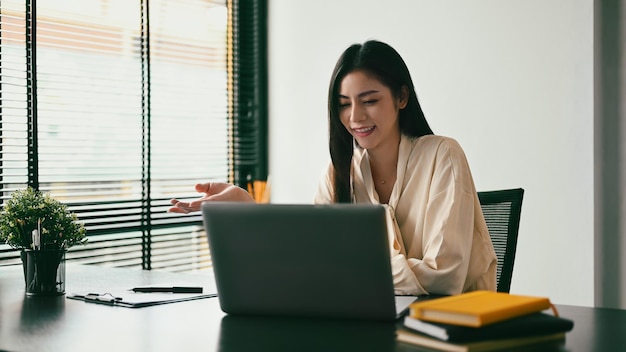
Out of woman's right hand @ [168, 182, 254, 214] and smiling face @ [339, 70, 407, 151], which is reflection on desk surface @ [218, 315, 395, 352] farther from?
smiling face @ [339, 70, 407, 151]

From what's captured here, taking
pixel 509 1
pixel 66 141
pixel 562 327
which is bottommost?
pixel 562 327

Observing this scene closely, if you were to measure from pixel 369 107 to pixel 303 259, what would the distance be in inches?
38.2

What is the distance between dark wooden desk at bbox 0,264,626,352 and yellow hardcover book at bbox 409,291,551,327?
2.8 inches

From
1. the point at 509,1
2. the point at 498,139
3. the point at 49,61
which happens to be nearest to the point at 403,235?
the point at 498,139

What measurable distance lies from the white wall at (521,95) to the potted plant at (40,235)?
6.50ft

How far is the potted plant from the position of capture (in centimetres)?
190

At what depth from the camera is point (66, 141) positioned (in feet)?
10.4

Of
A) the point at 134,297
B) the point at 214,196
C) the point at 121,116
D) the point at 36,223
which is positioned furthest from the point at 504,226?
the point at 121,116

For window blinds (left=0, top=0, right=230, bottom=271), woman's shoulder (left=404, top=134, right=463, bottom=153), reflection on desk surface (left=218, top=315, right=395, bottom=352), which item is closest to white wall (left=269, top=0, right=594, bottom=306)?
window blinds (left=0, top=0, right=230, bottom=271)

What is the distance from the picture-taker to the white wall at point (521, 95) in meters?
3.06

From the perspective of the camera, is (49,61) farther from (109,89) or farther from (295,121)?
(295,121)

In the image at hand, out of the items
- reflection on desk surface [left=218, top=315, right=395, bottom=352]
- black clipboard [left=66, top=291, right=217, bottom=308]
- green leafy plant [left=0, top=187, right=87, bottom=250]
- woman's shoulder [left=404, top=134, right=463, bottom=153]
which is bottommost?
black clipboard [left=66, top=291, right=217, bottom=308]

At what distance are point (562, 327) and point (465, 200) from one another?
0.80 m

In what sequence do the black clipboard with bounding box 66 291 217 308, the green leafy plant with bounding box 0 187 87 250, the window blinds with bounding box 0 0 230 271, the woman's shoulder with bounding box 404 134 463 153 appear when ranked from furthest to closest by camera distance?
the window blinds with bounding box 0 0 230 271, the woman's shoulder with bounding box 404 134 463 153, the green leafy plant with bounding box 0 187 87 250, the black clipboard with bounding box 66 291 217 308
